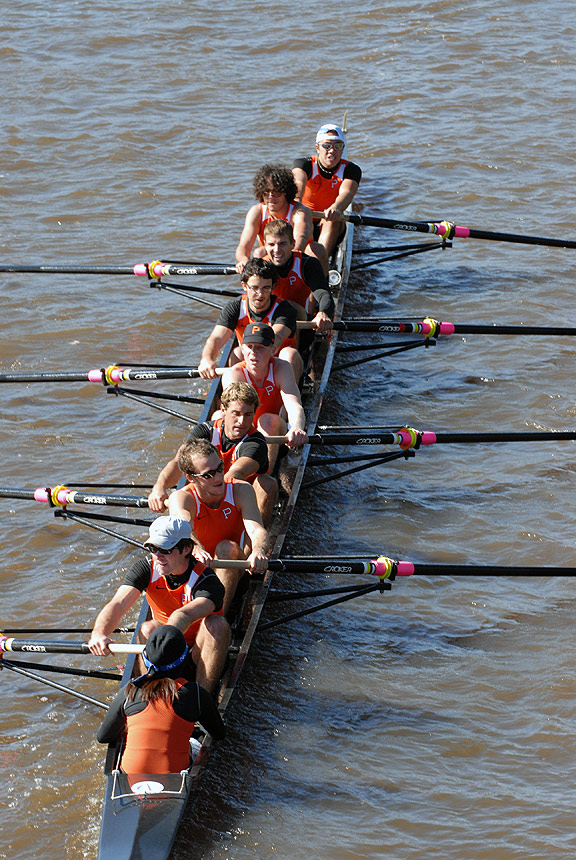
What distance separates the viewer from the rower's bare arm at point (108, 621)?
17.5 feet

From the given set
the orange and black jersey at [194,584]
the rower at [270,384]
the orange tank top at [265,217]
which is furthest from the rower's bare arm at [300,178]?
the orange and black jersey at [194,584]

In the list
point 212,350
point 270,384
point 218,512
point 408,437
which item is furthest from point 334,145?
point 218,512

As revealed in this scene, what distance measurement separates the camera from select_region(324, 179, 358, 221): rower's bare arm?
9.87m

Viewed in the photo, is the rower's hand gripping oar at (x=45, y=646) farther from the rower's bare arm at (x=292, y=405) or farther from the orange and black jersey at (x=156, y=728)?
the rower's bare arm at (x=292, y=405)

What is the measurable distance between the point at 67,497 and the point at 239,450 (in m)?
1.24

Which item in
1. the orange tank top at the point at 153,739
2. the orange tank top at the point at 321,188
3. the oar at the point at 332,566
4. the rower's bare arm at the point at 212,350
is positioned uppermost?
the orange tank top at the point at 321,188

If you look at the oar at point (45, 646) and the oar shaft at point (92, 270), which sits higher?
the oar shaft at point (92, 270)

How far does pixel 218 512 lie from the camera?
609cm

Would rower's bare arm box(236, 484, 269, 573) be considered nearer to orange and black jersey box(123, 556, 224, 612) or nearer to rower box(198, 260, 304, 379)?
orange and black jersey box(123, 556, 224, 612)

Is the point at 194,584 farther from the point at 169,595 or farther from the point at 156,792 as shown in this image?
the point at 156,792

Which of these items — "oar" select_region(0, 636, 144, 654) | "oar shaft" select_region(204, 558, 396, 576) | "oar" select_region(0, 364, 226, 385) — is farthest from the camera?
"oar" select_region(0, 364, 226, 385)

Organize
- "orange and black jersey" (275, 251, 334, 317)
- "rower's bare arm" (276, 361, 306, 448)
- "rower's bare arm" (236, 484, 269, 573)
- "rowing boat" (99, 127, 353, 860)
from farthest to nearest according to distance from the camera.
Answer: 1. "orange and black jersey" (275, 251, 334, 317)
2. "rower's bare arm" (276, 361, 306, 448)
3. "rower's bare arm" (236, 484, 269, 573)
4. "rowing boat" (99, 127, 353, 860)

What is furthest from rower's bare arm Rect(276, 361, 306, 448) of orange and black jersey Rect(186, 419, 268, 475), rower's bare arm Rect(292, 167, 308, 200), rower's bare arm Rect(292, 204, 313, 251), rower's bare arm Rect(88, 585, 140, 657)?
rower's bare arm Rect(292, 167, 308, 200)

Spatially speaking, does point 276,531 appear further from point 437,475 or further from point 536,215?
point 536,215
